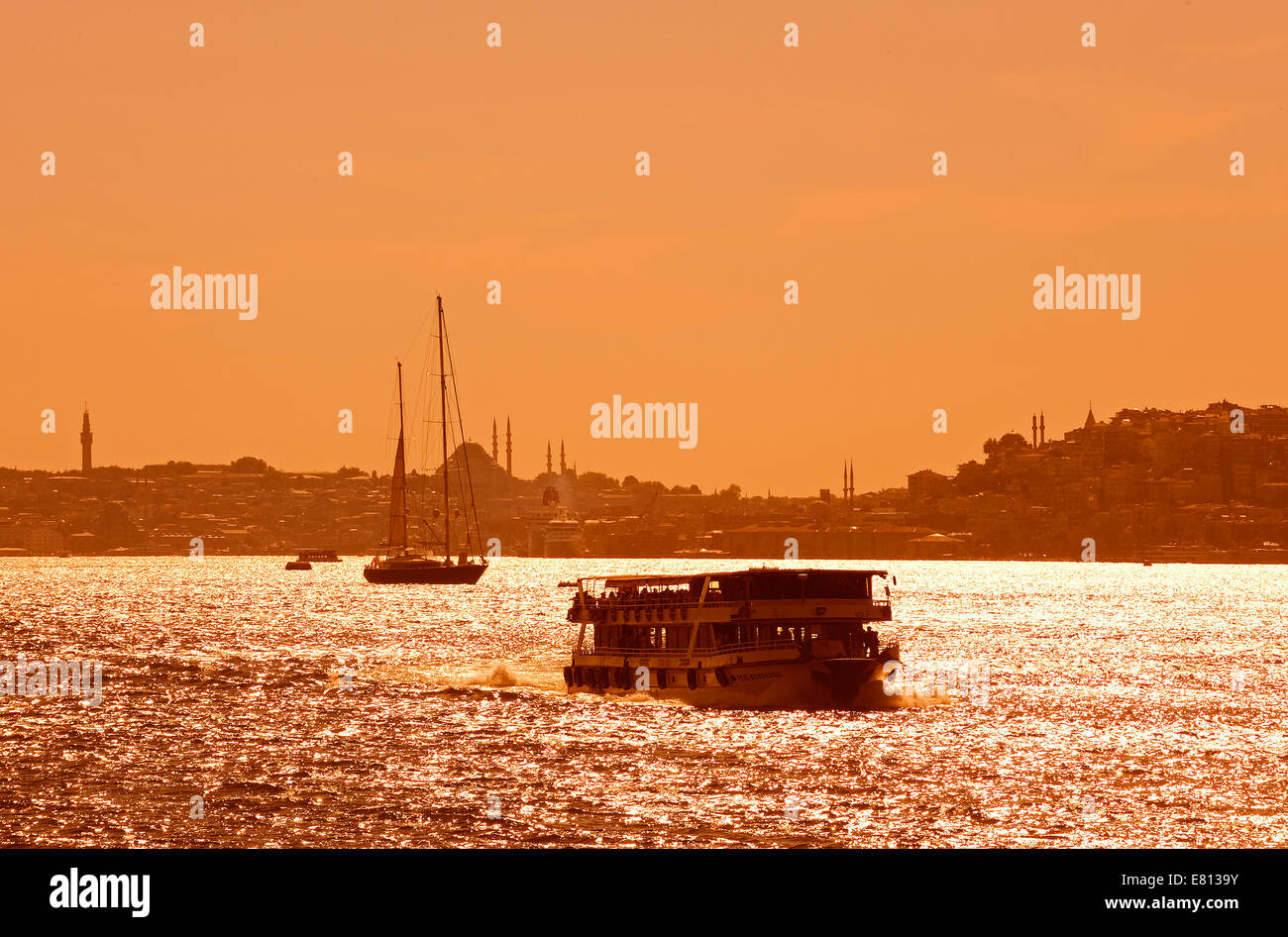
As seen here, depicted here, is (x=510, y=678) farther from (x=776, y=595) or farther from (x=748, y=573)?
(x=748, y=573)

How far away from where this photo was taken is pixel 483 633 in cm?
12531

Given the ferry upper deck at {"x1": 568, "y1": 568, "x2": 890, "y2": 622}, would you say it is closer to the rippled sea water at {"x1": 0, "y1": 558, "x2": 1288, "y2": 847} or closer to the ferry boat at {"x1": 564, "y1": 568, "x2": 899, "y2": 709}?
the ferry boat at {"x1": 564, "y1": 568, "x2": 899, "y2": 709}

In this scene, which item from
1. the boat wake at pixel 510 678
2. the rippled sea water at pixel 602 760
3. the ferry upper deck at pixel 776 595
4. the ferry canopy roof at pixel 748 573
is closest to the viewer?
the rippled sea water at pixel 602 760

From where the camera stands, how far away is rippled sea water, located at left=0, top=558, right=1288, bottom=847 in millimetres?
37594

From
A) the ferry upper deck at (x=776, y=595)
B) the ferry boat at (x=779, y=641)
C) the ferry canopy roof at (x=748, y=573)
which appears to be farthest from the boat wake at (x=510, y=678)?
the ferry upper deck at (x=776, y=595)

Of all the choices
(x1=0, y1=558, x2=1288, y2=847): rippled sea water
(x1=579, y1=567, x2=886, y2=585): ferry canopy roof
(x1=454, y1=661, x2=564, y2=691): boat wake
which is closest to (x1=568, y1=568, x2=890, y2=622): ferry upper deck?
(x1=579, y1=567, x2=886, y2=585): ferry canopy roof

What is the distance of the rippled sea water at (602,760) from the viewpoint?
37.6 meters

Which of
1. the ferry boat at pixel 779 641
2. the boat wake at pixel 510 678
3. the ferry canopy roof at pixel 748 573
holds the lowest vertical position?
the boat wake at pixel 510 678

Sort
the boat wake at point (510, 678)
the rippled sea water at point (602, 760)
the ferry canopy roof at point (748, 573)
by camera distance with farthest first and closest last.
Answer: the boat wake at point (510, 678) < the ferry canopy roof at point (748, 573) < the rippled sea water at point (602, 760)

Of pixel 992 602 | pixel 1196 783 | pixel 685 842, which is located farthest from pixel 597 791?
pixel 992 602

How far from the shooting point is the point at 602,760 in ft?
161

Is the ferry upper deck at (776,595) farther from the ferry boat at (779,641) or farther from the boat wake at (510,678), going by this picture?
the boat wake at (510,678)
